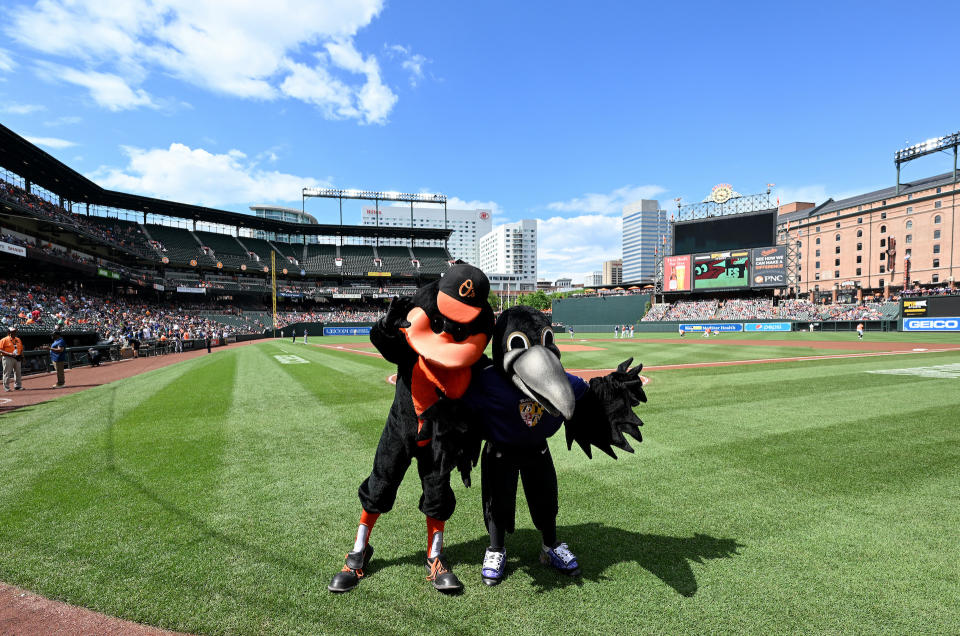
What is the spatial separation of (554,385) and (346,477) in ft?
10.5

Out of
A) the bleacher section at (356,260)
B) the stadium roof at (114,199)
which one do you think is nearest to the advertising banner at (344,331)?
the bleacher section at (356,260)

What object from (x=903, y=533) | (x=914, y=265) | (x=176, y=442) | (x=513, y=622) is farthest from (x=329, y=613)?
(x=914, y=265)

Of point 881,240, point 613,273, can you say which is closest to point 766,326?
point 881,240

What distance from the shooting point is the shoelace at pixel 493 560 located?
264 cm

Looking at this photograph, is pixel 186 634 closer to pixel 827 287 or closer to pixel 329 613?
pixel 329 613

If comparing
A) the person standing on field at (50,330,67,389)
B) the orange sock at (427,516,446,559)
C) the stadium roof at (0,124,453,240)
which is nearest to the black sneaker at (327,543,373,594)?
the orange sock at (427,516,446,559)

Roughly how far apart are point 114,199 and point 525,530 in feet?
184

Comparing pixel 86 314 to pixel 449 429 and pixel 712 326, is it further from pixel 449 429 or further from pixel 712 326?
pixel 712 326

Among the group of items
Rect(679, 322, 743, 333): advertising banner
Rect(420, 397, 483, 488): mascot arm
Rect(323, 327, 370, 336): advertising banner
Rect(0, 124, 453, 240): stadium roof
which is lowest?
Rect(323, 327, 370, 336): advertising banner

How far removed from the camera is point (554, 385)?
2.21 metres

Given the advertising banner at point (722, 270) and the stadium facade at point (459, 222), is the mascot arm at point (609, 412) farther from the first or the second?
the stadium facade at point (459, 222)

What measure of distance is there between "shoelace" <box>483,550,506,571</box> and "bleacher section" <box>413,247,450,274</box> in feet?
193

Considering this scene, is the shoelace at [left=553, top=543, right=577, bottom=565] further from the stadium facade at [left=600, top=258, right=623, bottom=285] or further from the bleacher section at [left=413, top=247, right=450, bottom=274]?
the stadium facade at [left=600, top=258, right=623, bottom=285]

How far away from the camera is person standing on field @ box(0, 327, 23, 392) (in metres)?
9.92
